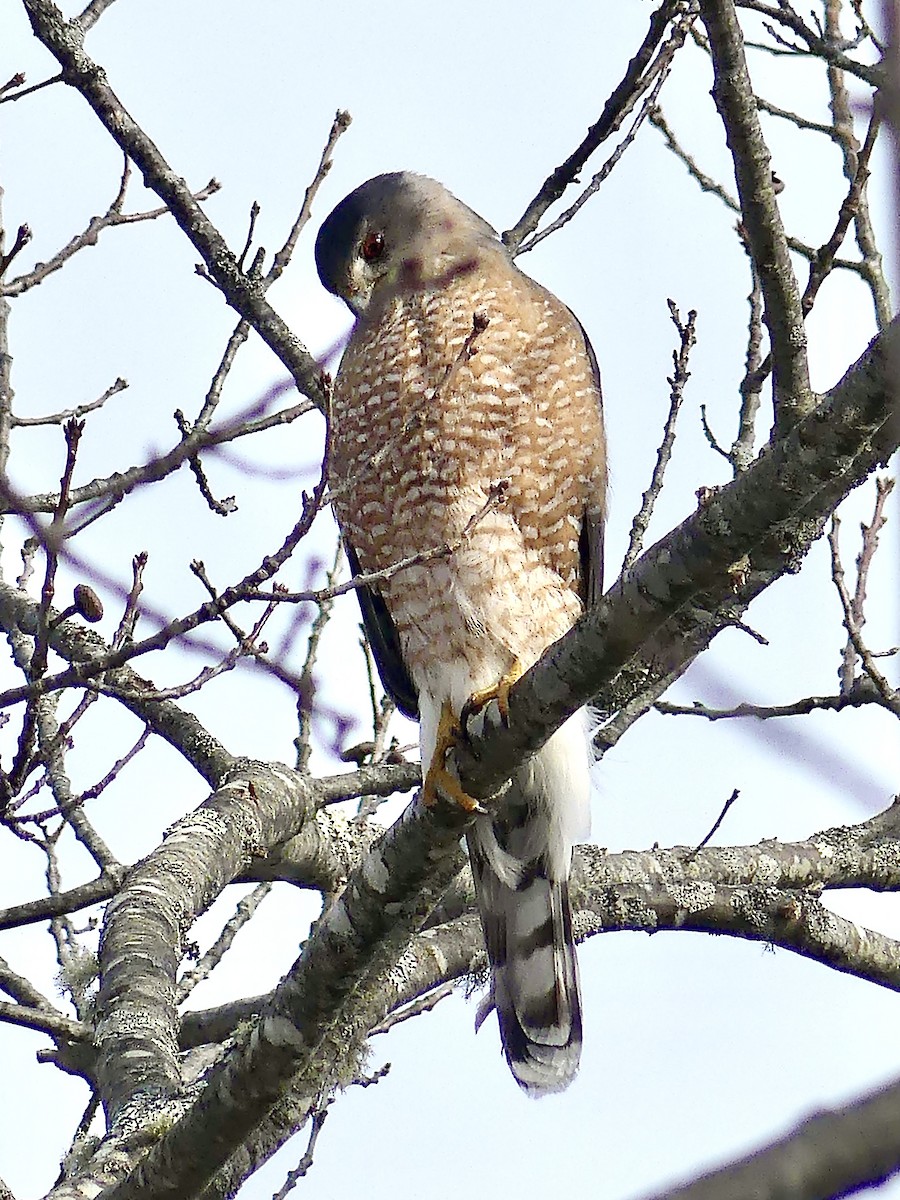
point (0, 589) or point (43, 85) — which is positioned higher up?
point (43, 85)

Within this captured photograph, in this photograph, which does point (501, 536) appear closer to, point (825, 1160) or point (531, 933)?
point (531, 933)

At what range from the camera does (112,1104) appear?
322cm

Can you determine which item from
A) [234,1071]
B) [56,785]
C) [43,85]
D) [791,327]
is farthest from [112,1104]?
[43,85]

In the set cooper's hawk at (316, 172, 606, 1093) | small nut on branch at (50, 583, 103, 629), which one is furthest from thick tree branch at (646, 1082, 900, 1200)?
cooper's hawk at (316, 172, 606, 1093)

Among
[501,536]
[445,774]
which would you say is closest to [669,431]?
[501,536]

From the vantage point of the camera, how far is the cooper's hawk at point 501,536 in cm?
414

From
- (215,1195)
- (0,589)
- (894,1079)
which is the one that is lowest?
(894,1079)

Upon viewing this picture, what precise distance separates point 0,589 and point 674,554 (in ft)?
8.97

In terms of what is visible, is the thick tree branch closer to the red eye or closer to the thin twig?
the thin twig

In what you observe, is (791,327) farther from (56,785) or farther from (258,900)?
(258,900)

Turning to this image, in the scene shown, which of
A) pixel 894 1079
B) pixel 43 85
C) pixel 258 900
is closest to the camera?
pixel 894 1079

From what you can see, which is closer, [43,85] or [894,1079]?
[894,1079]

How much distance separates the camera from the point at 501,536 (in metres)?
4.21

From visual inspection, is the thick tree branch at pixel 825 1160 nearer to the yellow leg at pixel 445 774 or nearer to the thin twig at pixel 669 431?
the yellow leg at pixel 445 774
